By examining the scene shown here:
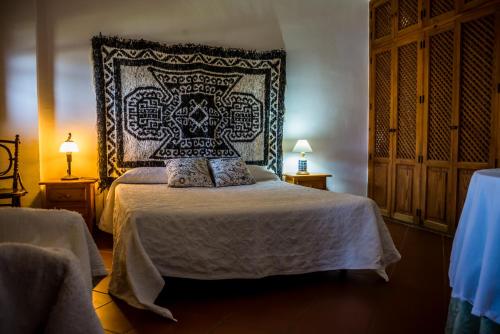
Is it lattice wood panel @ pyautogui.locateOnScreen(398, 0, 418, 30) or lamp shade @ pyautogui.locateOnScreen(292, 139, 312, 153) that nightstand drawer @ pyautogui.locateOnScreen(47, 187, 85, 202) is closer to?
lamp shade @ pyautogui.locateOnScreen(292, 139, 312, 153)

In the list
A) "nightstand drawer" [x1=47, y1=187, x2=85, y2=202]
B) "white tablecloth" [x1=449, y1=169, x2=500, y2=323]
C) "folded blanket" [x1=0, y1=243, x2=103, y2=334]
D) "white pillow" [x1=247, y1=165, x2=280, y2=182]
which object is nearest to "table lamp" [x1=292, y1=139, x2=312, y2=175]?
"white pillow" [x1=247, y1=165, x2=280, y2=182]

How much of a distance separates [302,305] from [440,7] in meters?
3.37

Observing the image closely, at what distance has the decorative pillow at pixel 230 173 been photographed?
3.64 meters

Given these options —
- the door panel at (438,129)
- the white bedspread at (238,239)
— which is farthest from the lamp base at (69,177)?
the door panel at (438,129)

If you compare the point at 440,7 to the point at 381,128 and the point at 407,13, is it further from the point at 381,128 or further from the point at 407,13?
the point at 381,128

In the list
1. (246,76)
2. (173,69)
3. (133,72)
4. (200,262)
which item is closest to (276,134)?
(246,76)

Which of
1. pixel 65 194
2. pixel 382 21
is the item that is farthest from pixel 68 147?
pixel 382 21

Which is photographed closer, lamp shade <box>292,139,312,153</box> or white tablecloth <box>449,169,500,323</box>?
white tablecloth <box>449,169,500,323</box>

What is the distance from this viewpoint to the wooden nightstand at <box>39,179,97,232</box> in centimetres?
355

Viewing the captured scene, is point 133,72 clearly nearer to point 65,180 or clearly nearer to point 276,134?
point 65,180

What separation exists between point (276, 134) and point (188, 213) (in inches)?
96.4

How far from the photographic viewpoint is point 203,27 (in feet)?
14.1

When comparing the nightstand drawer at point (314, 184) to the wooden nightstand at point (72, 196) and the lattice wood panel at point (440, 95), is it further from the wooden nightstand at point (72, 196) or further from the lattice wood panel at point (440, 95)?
the wooden nightstand at point (72, 196)

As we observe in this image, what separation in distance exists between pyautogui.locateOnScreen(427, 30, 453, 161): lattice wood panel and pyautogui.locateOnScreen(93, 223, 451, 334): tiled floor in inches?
58.5
